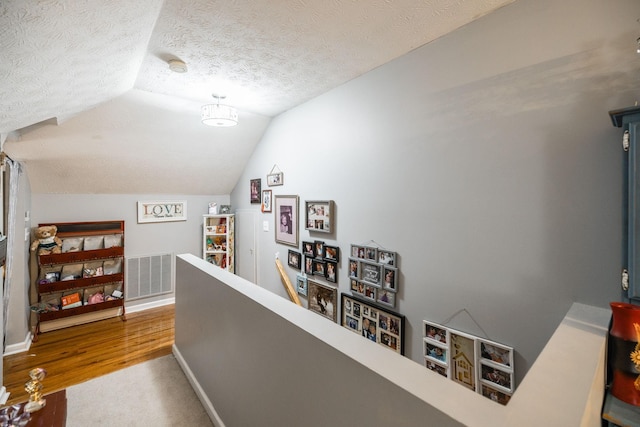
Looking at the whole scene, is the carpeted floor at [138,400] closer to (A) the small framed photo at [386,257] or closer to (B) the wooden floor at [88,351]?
(B) the wooden floor at [88,351]

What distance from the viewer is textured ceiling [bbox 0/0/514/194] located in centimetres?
127

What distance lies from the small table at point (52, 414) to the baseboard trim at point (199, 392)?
2.57 feet

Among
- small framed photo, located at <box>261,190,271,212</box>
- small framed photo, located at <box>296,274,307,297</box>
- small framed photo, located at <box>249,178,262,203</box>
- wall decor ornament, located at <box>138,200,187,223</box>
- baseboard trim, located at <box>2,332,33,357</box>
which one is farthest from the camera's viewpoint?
wall decor ornament, located at <box>138,200,187,223</box>

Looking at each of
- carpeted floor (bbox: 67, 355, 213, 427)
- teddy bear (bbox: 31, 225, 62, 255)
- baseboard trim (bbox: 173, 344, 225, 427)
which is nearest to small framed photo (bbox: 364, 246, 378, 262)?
baseboard trim (bbox: 173, 344, 225, 427)

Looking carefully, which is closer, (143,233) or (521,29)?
(521,29)

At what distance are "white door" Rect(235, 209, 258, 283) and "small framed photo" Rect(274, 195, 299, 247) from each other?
2.14ft

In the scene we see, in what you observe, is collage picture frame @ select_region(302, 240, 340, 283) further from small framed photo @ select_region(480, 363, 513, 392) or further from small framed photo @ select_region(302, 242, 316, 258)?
small framed photo @ select_region(480, 363, 513, 392)

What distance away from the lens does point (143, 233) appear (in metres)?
3.98

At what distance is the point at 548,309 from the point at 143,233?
15.0 feet

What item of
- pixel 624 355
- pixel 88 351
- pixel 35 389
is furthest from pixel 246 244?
pixel 624 355

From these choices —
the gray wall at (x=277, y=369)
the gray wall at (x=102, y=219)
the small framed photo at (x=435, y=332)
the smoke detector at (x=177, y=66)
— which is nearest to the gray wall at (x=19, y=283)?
the gray wall at (x=102, y=219)

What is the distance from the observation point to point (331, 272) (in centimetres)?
260

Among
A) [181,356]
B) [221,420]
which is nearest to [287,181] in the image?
[181,356]

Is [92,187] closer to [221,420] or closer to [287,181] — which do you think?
[287,181]
